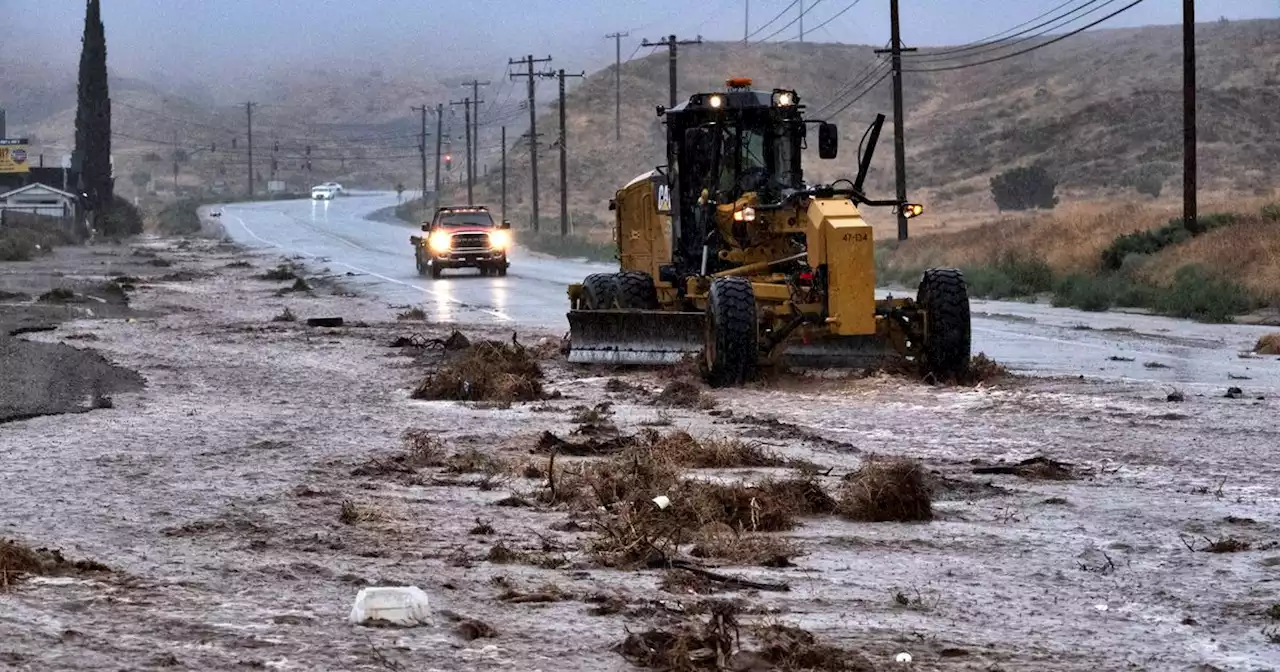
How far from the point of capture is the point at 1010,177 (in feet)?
331

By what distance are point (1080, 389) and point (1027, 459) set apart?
4.87 metres

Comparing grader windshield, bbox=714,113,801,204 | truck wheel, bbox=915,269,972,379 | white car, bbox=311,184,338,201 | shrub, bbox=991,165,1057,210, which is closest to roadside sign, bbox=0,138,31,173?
white car, bbox=311,184,338,201

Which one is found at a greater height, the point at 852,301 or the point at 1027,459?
the point at 852,301

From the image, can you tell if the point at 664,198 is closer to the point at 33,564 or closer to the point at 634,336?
the point at 634,336

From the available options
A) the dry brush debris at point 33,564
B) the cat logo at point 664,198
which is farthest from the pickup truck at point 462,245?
the dry brush debris at point 33,564

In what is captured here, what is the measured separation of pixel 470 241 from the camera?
4878 centimetres

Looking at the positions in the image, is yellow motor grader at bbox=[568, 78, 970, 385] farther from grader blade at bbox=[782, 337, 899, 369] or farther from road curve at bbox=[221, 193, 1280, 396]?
road curve at bbox=[221, 193, 1280, 396]

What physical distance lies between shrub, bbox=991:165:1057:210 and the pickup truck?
182ft

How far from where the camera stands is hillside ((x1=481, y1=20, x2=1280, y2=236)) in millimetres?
110125

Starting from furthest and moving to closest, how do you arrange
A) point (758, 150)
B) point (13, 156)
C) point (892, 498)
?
point (13, 156), point (758, 150), point (892, 498)

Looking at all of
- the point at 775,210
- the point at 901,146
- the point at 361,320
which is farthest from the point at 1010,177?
the point at 775,210

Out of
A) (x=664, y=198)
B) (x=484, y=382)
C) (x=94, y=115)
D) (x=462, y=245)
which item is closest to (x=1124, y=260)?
(x=462, y=245)

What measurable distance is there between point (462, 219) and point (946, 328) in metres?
34.3

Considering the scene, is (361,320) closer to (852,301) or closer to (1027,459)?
(852,301)
